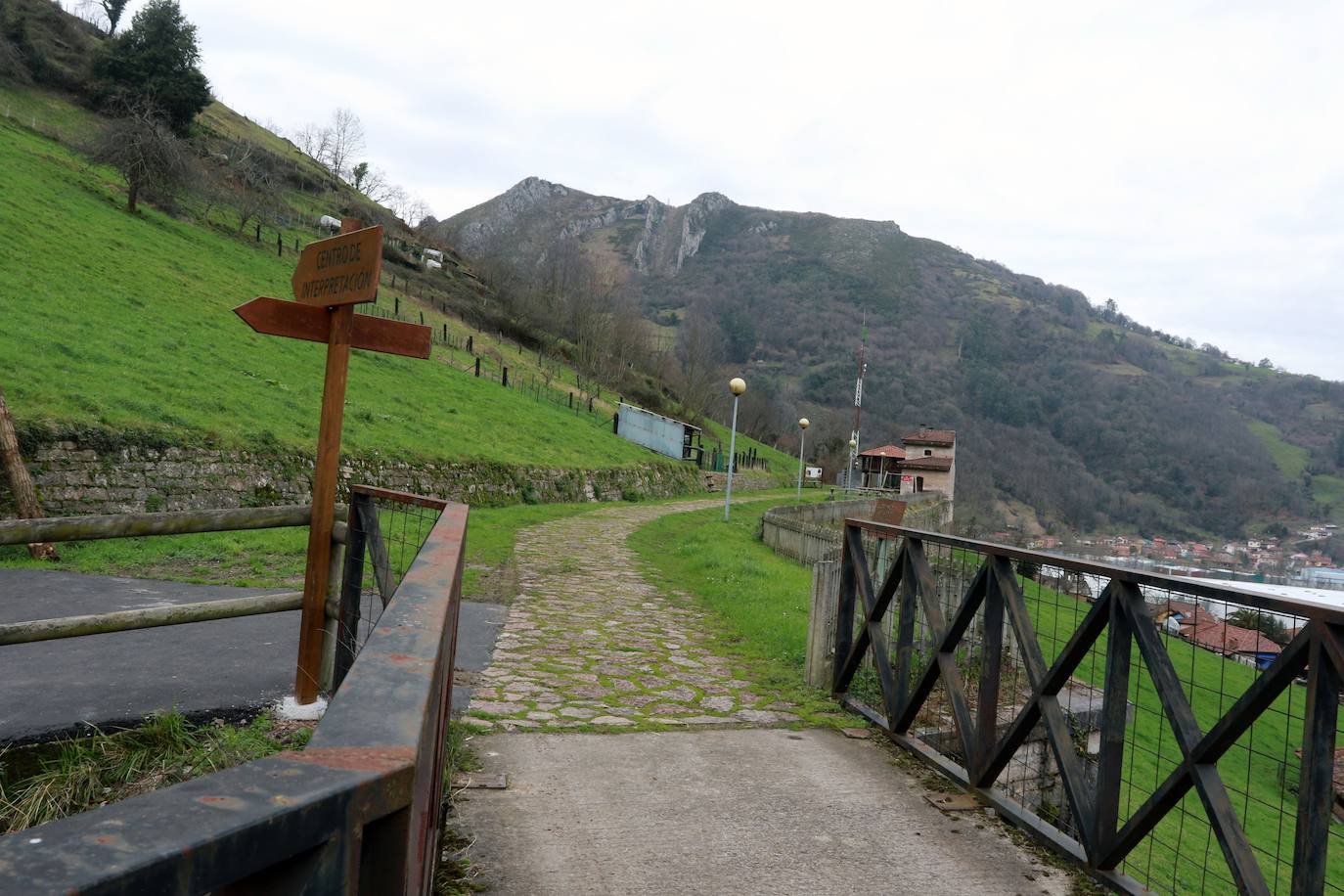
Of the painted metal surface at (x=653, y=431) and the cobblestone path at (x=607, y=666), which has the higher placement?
the painted metal surface at (x=653, y=431)

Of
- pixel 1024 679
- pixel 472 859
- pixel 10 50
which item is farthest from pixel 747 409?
pixel 472 859

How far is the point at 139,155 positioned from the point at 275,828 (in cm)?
3927

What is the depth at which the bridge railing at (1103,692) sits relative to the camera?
270 centimetres

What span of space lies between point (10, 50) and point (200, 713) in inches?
2318

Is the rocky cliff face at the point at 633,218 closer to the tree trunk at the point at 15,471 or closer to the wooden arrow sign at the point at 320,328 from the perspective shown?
the tree trunk at the point at 15,471

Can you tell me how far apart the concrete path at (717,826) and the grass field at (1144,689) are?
876 millimetres

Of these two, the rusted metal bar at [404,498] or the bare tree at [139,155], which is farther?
the bare tree at [139,155]

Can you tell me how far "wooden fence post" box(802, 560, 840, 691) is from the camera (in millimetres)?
6172

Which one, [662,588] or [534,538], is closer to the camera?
[662,588]

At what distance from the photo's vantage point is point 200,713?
4.93 meters

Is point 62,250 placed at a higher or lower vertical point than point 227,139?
lower

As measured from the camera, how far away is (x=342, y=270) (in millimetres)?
4672

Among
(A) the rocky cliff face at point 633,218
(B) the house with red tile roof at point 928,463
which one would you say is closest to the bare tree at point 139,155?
(B) the house with red tile roof at point 928,463

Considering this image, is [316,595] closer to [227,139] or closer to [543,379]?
[543,379]
